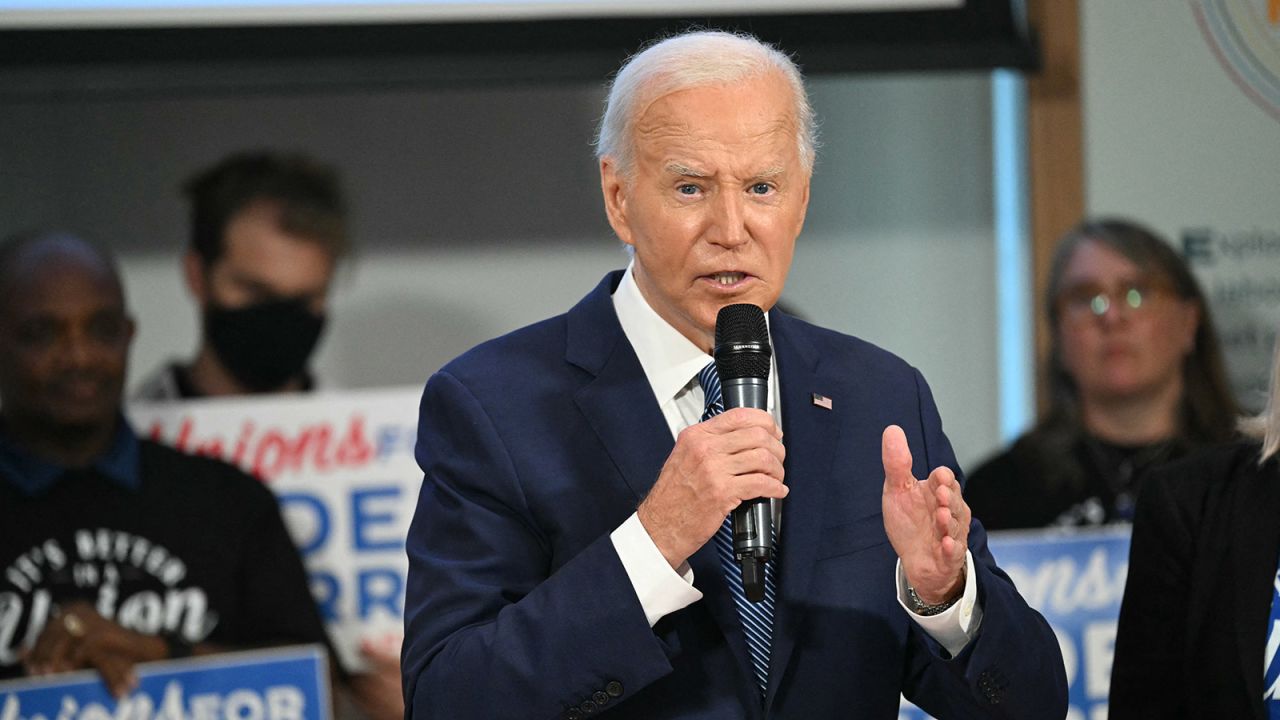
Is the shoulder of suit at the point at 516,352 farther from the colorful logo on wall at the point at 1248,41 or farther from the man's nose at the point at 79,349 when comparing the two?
the colorful logo on wall at the point at 1248,41

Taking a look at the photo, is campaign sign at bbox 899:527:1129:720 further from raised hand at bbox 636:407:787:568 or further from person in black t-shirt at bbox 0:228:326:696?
raised hand at bbox 636:407:787:568

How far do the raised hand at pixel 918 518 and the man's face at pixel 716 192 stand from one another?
0.83 feet

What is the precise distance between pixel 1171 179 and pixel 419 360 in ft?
8.20

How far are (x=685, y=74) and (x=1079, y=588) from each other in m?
2.69

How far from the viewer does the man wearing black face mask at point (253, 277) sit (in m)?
4.32

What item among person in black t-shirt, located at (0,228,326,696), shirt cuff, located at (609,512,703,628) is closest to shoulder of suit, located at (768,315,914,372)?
shirt cuff, located at (609,512,703,628)

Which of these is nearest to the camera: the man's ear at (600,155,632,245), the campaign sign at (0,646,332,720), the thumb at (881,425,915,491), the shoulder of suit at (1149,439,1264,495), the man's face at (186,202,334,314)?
the thumb at (881,425,915,491)

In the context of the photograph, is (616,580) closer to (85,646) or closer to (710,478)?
(710,478)

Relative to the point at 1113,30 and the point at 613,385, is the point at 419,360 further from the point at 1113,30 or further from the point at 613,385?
the point at 613,385

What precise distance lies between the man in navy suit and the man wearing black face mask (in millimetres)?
2768

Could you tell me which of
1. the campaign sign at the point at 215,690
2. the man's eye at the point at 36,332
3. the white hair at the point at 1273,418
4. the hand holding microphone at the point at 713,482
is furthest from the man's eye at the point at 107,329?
the white hair at the point at 1273,418

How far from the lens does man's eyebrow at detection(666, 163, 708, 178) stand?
164 cm

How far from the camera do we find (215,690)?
3637 millimetres

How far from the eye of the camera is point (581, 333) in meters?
1.75
